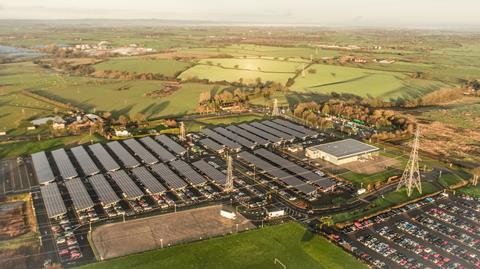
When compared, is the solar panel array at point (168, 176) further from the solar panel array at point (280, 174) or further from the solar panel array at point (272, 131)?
the solar panel array at point (272, 131)

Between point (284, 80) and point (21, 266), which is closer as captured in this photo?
point (21, 266)

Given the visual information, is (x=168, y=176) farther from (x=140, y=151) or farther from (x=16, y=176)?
(x=16, y=176)

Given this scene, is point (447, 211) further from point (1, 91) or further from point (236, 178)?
point (1, 91)

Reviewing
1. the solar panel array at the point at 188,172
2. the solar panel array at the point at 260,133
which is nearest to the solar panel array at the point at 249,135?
the solar panel array at the point at 260,133

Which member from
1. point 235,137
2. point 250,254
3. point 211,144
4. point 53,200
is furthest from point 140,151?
point 250,254

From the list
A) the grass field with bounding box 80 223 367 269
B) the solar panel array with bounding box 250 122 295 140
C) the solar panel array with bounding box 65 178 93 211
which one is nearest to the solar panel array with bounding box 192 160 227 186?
the grass field with bounding box 80 223 367 269

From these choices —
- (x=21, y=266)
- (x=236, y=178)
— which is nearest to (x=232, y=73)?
(x=236, y=178)
